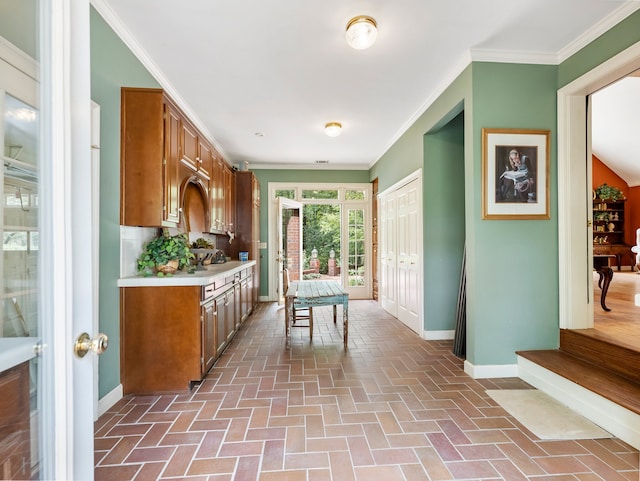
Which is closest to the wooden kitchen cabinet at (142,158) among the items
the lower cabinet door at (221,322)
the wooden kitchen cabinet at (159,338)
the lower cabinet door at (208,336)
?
the wooden kitchen cabinet at (159,338)

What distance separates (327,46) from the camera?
2496mm

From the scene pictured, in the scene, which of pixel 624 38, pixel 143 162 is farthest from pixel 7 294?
pixel 624 38

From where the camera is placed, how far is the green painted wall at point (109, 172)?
6.93ft

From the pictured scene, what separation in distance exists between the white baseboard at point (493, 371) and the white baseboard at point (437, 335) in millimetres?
1044

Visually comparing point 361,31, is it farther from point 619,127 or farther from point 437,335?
point 619,127

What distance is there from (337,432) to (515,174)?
8.60 ft

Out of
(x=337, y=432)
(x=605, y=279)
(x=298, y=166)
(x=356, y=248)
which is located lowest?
(x=337, y=432)

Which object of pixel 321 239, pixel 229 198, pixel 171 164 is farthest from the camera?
pixel 321 239

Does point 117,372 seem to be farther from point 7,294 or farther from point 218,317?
point 7,294

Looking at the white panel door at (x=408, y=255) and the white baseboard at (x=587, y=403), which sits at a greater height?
the white panel door at (x=408, y=255)

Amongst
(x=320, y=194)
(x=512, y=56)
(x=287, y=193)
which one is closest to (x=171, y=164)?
(x=512, y=56)

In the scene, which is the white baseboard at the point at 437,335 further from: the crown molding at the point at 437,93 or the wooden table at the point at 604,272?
the crown molding at the point at 437,93

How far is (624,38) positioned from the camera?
84.5 inches

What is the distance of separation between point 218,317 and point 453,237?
Result: 3.00 meters
